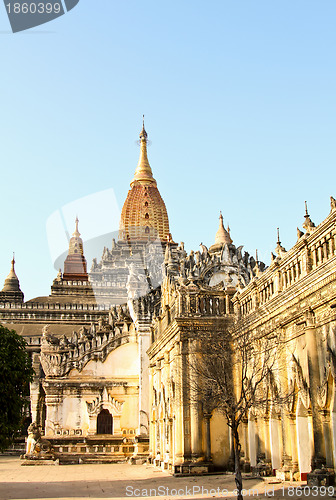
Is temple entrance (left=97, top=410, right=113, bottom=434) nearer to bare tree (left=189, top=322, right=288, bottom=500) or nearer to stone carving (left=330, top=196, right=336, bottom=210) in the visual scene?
bare tree (left=189, top=322, right=288, bottom=500)

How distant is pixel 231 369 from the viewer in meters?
21.3

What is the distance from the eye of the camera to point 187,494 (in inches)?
752

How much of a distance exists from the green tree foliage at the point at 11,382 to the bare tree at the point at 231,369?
20.7ft

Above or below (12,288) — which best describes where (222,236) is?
below

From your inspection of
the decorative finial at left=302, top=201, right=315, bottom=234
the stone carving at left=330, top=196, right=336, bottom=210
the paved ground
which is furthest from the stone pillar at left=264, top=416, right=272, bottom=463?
the stone carving at left=330, top=196, right=336, bottom=210

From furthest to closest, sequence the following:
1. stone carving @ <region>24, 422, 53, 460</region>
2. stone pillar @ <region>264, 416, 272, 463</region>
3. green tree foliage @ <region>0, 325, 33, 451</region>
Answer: stone carving @ <region>24, 422, 53, 460</region>
green tree foliage @ <region>0, 325, 33, 451</region>
stone pillar @ <region>264, 416, 272, 463</region>

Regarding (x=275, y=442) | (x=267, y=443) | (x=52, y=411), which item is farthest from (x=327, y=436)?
(x=52, y=411)

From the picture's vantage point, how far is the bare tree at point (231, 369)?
1822 cm

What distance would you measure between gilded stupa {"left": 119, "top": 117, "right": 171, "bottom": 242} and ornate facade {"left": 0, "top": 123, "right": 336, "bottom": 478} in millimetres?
13904

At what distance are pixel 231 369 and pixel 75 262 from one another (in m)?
57.9

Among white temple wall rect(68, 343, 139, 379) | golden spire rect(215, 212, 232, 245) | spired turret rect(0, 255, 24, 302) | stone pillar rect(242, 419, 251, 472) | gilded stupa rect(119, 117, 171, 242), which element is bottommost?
stone pillar rect(242, 419, 251, 472)

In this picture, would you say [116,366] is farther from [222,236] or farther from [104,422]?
[222,236]

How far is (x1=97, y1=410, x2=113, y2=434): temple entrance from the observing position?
3700cm

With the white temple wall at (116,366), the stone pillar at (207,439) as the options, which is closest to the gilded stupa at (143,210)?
the white temple wall at (116,366)
